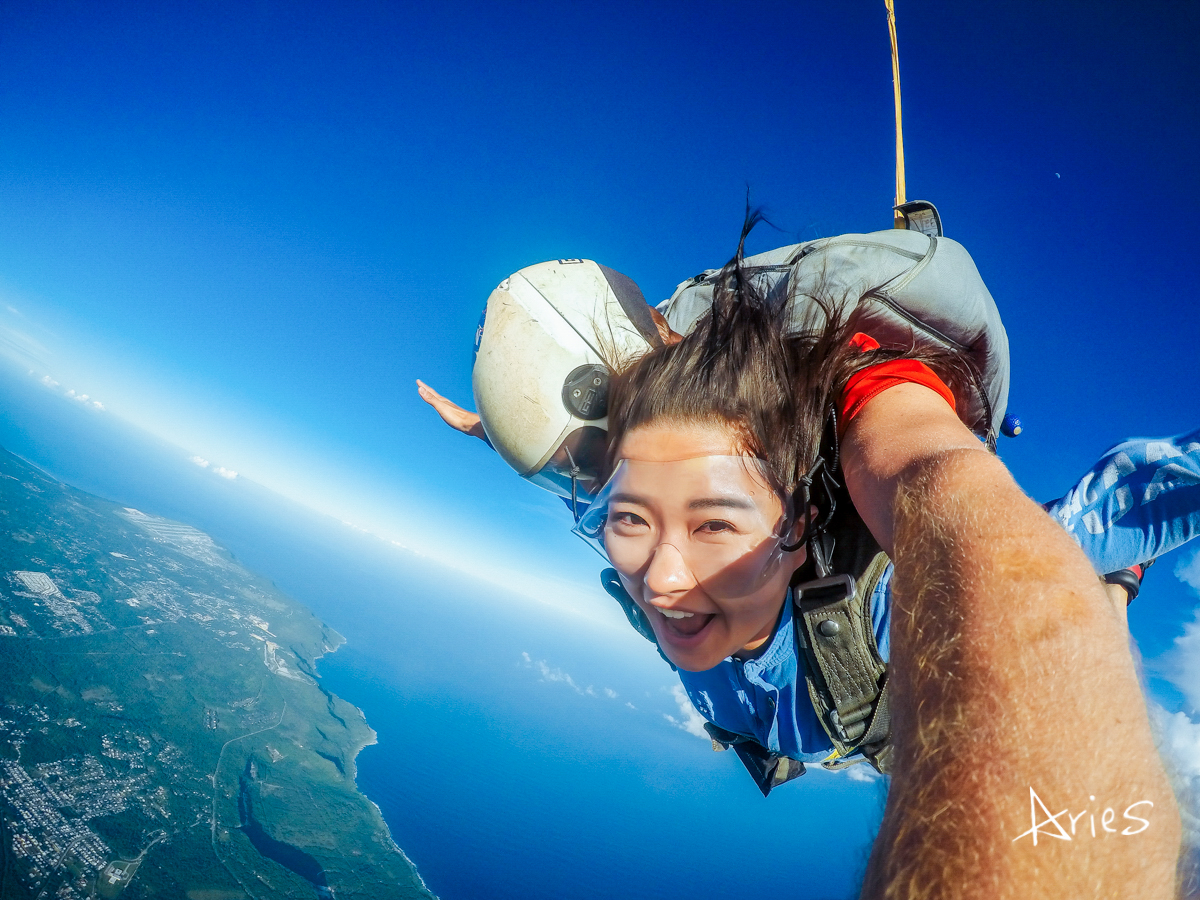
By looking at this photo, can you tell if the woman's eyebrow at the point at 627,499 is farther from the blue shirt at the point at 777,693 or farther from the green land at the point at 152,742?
the green land at the point at 152,742

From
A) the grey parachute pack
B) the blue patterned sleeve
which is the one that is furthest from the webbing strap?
the blue patterned sleeve

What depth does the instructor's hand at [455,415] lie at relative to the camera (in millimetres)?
2781

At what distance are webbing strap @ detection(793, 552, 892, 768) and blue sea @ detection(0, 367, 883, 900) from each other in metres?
0.82

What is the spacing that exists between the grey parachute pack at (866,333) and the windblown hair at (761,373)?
0.27ft

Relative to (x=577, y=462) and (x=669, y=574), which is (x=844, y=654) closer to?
(x=669, y=574)

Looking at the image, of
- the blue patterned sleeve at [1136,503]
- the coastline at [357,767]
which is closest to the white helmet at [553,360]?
the blue patterned sleeve at [1136,503]

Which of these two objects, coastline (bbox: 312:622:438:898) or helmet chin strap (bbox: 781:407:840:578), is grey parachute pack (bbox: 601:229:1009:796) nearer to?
helmet chin strap (bbox: 781:407:840:578)

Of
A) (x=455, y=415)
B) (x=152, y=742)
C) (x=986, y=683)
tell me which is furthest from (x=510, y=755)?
(x=986, y=683)

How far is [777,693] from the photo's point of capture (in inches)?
80.5

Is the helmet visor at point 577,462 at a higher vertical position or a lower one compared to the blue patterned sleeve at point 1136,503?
lower

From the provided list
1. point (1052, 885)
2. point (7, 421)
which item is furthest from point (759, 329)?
point (7, 421)

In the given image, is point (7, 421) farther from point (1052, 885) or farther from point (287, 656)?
point (1052, 885)

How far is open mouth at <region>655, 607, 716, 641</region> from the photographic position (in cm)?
186

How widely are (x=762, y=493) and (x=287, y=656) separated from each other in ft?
286
